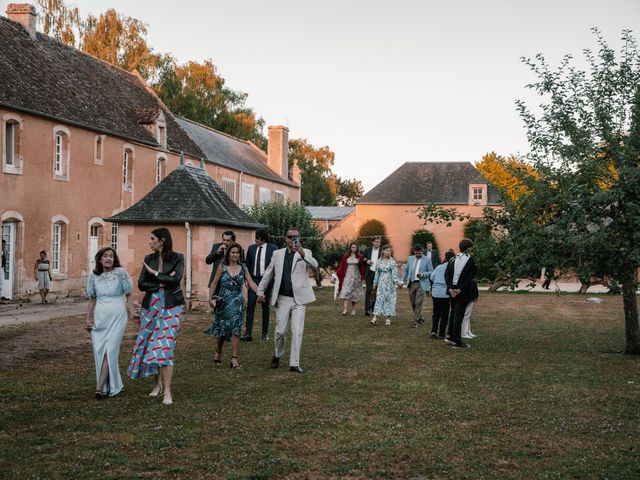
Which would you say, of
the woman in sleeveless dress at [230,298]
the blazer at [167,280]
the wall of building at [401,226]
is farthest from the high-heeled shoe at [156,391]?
the wall of building at [401,226]

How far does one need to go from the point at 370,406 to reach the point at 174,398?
2250 mm

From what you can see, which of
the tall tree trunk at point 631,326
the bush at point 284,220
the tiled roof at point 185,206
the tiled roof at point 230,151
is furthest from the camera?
the tiled roof at point 230,151

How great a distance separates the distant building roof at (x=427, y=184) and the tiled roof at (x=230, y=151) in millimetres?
8562

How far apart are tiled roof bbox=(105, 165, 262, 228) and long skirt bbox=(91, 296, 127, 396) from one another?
11.3 metres

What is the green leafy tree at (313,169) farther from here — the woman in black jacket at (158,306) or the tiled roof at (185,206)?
the woman in black jacket at (158,306)

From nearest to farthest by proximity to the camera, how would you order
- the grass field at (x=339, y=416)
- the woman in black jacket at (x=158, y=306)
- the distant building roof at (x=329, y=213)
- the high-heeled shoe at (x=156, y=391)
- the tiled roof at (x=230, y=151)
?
1. the grass field at (x=339, y=416)
2. the woman in black jacket at (x=158, y=306)
3. the high-heeled shoe at (x=156, y=391)
4. the tiled roof at (x=230, y=151)
5. the distant building roof at (x=329, y=213)

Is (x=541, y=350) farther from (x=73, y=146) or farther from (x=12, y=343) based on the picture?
(x=73, y=146)

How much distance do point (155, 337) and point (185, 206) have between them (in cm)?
1254

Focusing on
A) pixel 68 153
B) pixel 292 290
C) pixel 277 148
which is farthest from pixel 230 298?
pixel 277 148

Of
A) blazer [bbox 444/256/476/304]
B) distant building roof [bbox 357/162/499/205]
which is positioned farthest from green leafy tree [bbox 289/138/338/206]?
blazer [bbox 444/256/476/304]

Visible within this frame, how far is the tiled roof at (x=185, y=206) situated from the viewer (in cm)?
2009

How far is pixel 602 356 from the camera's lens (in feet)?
41.7

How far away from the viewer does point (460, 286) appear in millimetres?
13633

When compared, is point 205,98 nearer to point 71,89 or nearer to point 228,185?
point 228,185
